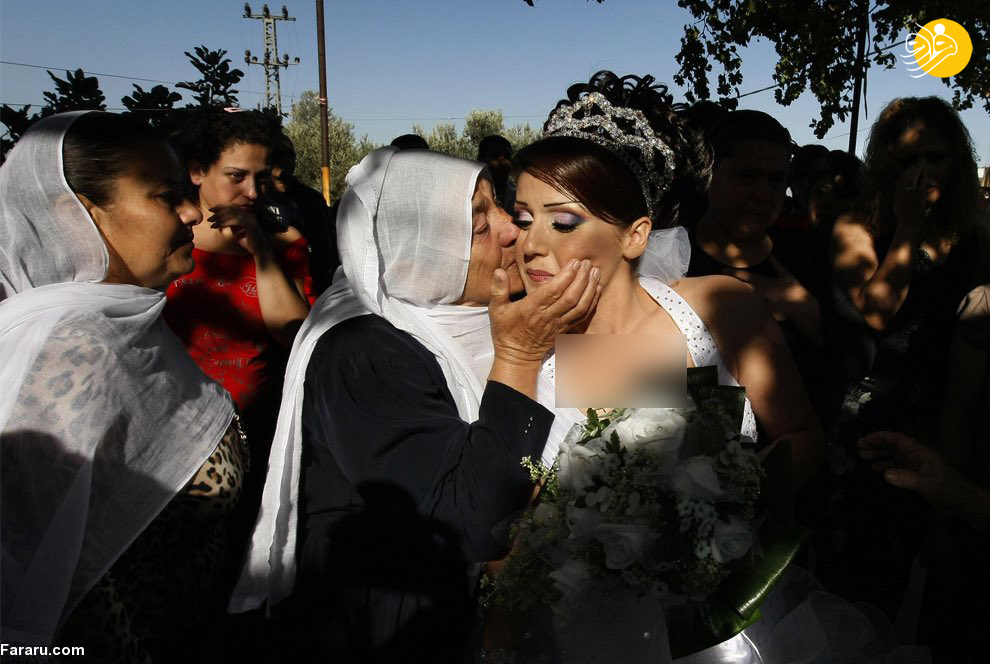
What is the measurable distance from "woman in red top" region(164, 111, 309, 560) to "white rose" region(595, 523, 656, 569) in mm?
2364

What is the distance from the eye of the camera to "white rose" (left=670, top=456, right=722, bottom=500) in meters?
1.40

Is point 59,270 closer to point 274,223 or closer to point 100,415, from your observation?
point 100,415

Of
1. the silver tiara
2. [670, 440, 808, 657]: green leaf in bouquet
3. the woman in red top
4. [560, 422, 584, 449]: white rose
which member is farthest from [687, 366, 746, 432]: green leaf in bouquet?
the woman in red top

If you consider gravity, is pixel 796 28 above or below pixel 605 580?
above

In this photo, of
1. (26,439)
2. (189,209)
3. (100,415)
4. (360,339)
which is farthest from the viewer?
(189,209)

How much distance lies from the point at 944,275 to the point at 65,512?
378cm

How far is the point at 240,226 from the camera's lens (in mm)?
3525

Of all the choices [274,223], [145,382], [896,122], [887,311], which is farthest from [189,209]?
[896,122]

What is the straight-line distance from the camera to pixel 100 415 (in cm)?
180

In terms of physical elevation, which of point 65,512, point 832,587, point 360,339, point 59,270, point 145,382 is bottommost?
point 832,587

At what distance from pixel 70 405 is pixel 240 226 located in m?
1.96

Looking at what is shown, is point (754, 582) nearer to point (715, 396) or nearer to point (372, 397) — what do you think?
point (715, 396)

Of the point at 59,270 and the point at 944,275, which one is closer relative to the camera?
the point at 59,270

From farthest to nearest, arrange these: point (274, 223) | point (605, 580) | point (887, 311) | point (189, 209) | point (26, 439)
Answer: point (274, 223) < point (887, 311) < point (189, 209) < point (26, 439) < point (605, 580)
